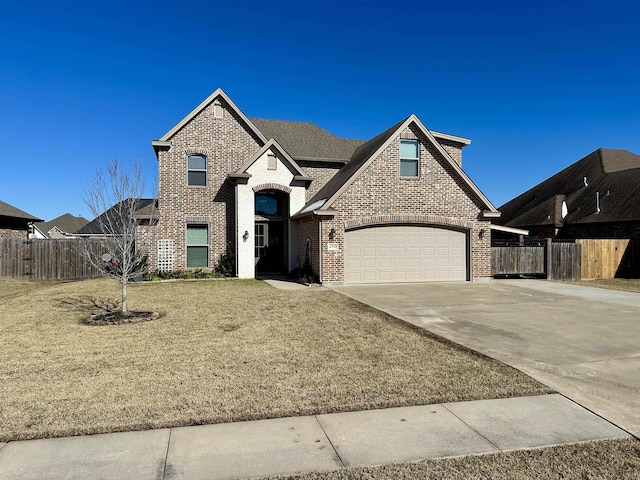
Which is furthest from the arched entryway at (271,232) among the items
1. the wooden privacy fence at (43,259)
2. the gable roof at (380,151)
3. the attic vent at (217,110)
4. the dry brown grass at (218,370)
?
the dry brown grass at (218,370)

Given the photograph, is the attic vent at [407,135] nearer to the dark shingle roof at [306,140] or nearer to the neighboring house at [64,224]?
the dark shingle roof at [306,140]

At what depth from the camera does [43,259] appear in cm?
1919

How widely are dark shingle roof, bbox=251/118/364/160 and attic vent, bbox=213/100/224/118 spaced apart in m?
3.15

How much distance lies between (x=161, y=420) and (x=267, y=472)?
144 centimetres

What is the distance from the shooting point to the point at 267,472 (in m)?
3.18

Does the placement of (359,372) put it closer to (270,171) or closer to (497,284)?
(497,284)

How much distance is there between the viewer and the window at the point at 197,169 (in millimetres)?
18469

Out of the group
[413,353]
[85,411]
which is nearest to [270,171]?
[413,353]

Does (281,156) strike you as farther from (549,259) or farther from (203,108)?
(549,259)

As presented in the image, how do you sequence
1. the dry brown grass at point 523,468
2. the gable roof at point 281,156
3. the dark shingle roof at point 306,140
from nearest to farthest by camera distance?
the dry brown grass at point 523,468
the gable roof at point 281,156
the dark shingle roof at point 306,140

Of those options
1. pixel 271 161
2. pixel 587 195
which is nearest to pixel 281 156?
pixel 271 161

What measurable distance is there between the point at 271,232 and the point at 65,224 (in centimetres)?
4870

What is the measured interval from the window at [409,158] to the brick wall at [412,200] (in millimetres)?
208

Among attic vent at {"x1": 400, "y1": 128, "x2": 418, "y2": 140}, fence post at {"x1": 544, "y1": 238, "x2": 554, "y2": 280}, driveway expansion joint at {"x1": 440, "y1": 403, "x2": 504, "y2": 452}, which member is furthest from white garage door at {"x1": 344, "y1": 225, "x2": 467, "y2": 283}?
driveway expansion joint at {"x1": 440, "y1": 403, "x2": 504, "y2": 452}
